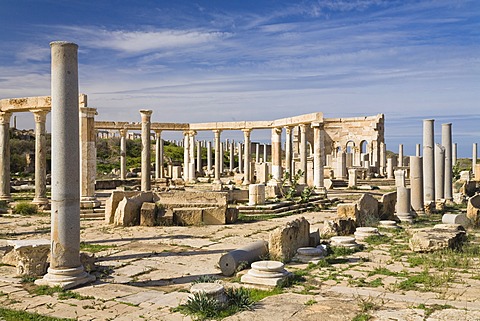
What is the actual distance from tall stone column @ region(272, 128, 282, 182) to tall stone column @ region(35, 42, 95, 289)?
21735 mm

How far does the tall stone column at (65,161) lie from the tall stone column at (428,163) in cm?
1636

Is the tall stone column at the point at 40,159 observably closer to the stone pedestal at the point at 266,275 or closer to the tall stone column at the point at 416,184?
the stone pedestal at the point at 266,275

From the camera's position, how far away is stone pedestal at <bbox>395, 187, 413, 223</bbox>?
17547mm

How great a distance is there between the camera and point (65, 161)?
29.7 ft

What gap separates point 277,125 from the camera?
104 feet

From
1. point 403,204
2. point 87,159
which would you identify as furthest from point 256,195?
point 87,159

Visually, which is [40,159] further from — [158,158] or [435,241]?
[158,158]

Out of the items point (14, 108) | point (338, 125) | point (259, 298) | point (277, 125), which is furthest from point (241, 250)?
point (338, 125)

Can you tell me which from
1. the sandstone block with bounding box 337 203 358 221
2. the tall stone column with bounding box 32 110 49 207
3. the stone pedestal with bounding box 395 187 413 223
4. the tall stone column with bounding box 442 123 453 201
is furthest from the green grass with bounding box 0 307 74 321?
the tall stone column with bounding box 442 123 453 201

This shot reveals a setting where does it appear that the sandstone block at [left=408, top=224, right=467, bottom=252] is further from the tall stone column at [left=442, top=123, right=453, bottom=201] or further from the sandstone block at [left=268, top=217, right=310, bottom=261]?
the tall stone column at [left=442, top=123, right=453, bottom=201]

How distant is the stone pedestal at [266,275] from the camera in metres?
8.51

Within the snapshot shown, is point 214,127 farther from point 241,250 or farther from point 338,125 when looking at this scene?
point 241,250

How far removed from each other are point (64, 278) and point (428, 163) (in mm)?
17092

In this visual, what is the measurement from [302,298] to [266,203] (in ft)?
45.4
